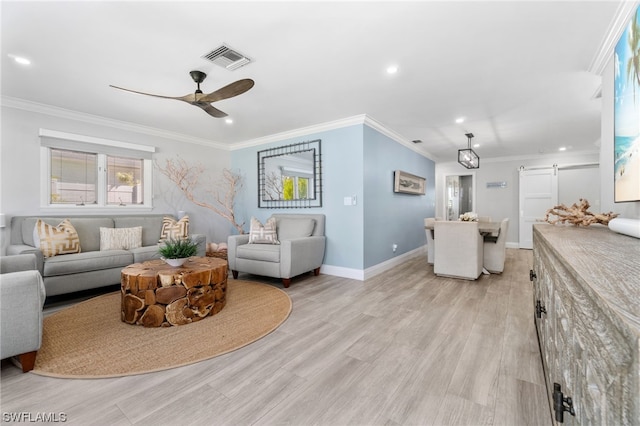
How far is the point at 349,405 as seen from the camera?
149 cm

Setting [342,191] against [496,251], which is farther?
[496,251]

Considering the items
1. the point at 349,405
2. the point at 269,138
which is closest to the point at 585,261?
the point at 349,405

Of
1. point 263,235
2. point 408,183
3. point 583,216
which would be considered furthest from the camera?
point 408,183

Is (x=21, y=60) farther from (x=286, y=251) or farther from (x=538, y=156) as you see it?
(x=538, y=156)

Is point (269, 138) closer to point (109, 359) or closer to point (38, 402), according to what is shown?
point (109, 359)

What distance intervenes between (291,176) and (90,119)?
3.05 metres

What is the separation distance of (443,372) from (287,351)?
3.55 feet

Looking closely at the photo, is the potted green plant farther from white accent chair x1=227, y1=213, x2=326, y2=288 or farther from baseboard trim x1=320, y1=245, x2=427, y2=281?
baseboard trim x1=320, y1=245, x2=427, y2=281

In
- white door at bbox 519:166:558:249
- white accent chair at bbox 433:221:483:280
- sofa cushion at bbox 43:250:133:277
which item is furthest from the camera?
white door at bbox 519:166:558:249

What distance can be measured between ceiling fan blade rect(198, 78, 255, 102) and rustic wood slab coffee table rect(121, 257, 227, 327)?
1675 millimetres

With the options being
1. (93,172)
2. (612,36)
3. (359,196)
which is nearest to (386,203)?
(359,196)

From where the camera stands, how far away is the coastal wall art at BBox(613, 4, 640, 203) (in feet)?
5.08

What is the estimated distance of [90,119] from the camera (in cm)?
399

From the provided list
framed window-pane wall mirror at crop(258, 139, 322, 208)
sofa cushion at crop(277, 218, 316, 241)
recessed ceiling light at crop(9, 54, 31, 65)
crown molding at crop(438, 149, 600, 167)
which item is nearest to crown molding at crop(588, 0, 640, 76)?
framed window-pane wall mirror at crop(258, 139, 322, 208)
